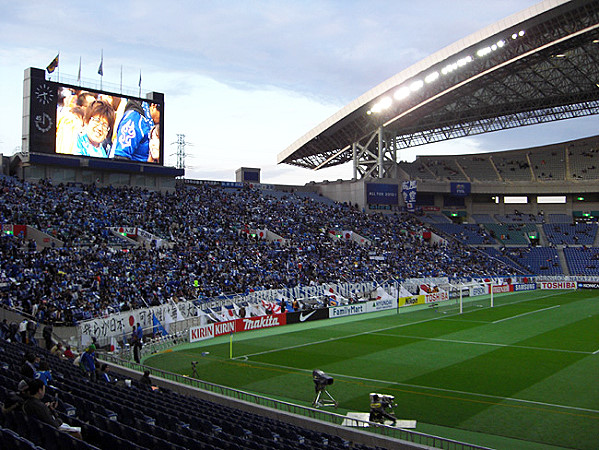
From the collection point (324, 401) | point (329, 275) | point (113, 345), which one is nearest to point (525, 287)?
point (329, 275)

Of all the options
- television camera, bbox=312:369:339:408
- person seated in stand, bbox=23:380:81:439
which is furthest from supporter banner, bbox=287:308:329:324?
person seated in stand, bbox=23:380:81:439

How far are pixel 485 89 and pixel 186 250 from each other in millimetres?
43006

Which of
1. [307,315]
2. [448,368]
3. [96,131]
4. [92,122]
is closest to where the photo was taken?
[448,368]

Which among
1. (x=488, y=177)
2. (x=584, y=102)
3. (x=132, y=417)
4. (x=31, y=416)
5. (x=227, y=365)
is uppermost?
(x=584, y=102)

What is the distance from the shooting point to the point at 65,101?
48.1 m

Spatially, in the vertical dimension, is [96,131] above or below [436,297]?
above

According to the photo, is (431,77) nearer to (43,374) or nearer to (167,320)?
(167,320)

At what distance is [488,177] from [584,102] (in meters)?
18.9

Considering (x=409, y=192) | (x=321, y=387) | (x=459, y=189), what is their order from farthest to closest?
(x=459, y=189) < (x=409, y=192) < (x=321, y=387)

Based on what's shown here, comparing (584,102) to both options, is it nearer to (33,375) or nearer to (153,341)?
(153,341)

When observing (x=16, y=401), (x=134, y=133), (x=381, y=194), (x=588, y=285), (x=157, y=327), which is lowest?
(x=588, y=285)

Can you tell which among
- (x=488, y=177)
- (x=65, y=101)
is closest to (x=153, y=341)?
(x=65, y=101)

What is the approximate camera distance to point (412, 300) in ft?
166

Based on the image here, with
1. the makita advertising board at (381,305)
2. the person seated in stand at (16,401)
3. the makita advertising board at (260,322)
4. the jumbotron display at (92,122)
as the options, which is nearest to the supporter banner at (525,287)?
the makita advertising board at (381,305)
